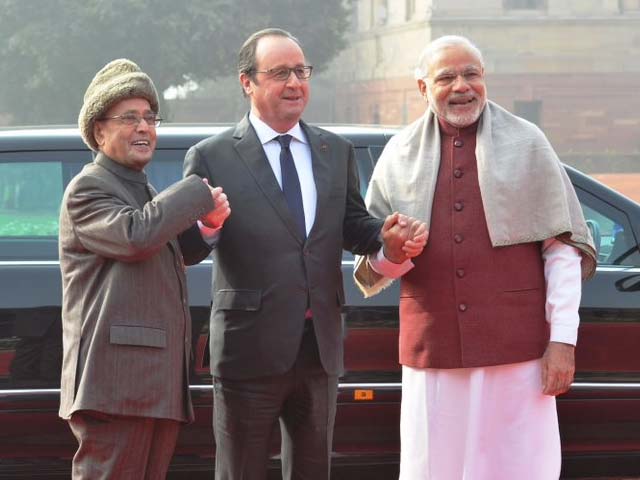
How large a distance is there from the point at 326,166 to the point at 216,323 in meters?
0.65

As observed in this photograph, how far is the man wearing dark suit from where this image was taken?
411 cm

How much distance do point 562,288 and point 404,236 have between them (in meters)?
0.56

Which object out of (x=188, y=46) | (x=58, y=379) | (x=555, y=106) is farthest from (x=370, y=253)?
(x=555, y=106)

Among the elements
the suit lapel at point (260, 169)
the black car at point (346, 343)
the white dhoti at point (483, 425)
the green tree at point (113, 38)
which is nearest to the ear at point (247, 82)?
the suit lapel at point (260, 169)

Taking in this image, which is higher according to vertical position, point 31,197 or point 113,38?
point 113,38

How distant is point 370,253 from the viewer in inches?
171

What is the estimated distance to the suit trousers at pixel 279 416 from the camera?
163 inches

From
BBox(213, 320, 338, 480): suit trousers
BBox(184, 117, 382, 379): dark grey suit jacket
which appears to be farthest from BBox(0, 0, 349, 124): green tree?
BBox(213, 320, 338, 480): suit trousers

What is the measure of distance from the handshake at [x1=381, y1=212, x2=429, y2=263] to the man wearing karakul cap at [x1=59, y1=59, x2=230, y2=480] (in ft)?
2.00

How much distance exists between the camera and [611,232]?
5.82m

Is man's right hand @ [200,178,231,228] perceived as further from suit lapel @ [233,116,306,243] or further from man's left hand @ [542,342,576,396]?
man's left hand @ [542,342,576,396]

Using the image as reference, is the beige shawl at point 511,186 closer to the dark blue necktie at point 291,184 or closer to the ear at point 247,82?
the dark blue necktie at point 291,184

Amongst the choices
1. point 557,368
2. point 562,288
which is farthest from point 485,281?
point 557,368

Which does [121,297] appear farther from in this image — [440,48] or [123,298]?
[440,48]
